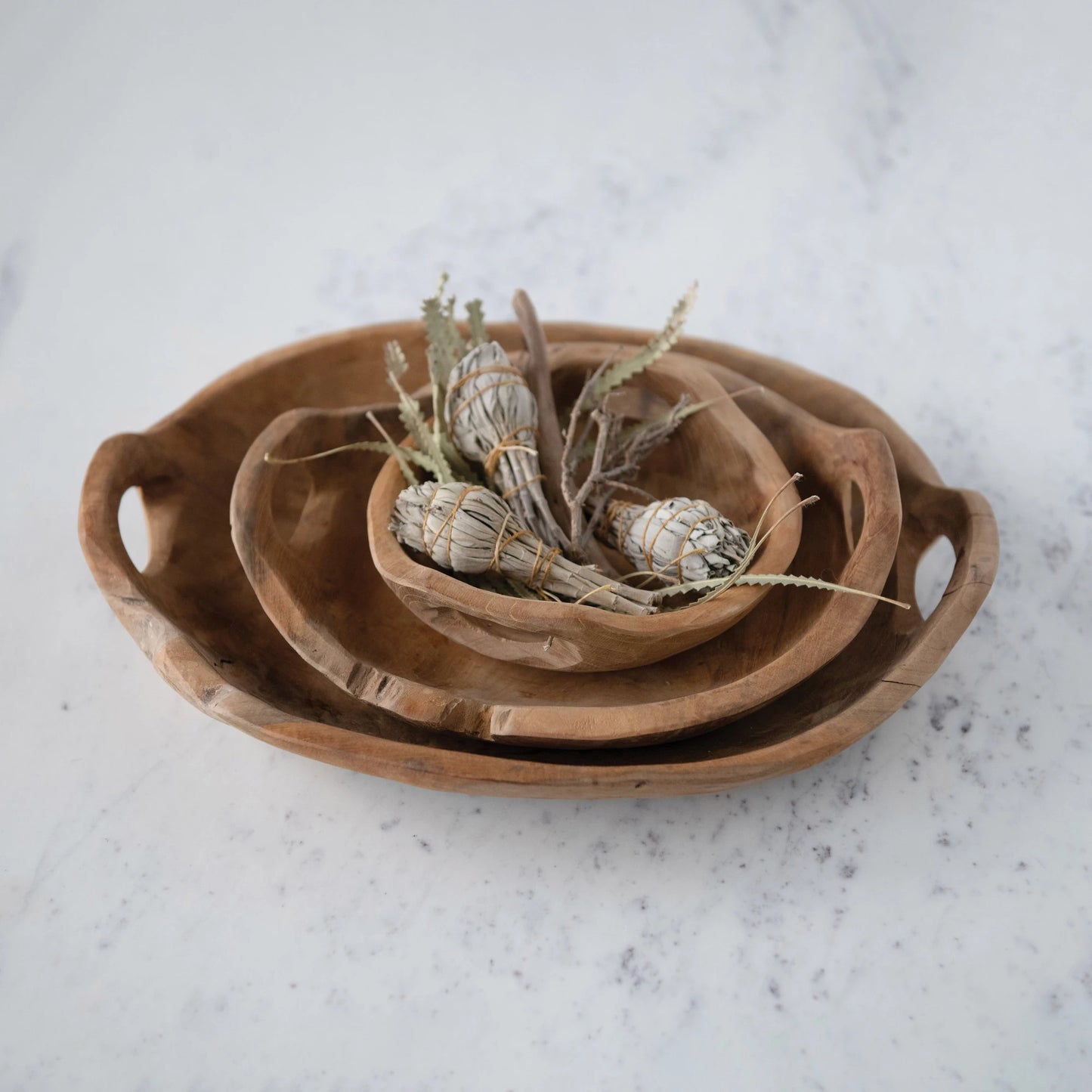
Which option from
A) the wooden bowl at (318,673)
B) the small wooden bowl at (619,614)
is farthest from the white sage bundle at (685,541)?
the wooden bowl at (318,673)

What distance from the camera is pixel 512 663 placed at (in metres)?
1.06

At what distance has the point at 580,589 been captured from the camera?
1.04 metres

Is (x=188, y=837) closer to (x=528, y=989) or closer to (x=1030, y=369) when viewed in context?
(x=528, y=989)

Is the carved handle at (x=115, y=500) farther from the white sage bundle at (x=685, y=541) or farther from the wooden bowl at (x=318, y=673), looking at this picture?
the white sage bundle at (x=685, y=541)

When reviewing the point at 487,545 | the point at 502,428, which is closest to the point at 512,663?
the point at 487,545

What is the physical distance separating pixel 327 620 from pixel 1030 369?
113 cm

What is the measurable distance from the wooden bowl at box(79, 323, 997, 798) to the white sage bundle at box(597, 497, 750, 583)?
154 mm

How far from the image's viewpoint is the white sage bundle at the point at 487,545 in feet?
3.30

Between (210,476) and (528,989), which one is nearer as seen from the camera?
(528,989)

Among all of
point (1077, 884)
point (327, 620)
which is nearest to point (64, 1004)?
point (327, 620)

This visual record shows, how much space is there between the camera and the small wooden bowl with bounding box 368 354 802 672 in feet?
3.08

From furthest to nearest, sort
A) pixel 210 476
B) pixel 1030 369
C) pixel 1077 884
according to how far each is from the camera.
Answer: pixel 1030 369 → pixel 210 476 → pixel 1077 884

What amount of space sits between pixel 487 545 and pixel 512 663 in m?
0.13

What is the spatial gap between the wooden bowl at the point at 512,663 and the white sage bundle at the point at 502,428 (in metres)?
0.14
